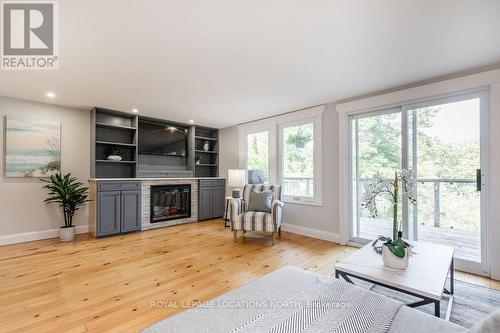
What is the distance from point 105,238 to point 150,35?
11.0 ft

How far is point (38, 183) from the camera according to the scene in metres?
3.81

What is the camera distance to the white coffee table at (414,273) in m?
1.40

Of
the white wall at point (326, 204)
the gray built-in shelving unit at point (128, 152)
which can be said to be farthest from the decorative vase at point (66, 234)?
the white wall at point (326, 204)

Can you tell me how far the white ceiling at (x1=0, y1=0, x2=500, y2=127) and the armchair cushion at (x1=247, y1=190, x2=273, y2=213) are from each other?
5.16 feet

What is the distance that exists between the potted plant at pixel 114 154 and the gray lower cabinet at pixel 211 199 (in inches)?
66.4

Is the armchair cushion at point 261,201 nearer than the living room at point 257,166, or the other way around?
the living room at point 257,166

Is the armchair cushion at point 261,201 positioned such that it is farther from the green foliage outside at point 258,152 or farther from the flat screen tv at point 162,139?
the flat screen tv at point 162,139

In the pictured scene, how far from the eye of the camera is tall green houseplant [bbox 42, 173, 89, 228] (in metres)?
3.71

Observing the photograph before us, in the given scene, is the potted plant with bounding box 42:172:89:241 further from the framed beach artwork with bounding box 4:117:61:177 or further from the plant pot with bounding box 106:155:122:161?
the plant pot with bounding box 106:155:122:161

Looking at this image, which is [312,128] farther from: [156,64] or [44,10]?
[44,10]

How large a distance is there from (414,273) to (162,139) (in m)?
4.83

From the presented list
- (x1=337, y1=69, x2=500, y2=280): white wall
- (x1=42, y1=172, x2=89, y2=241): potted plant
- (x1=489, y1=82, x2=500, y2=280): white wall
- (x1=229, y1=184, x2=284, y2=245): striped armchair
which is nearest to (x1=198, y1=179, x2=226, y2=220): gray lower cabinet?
(x1=229, y1=184, x2=284, y2=245): striped armchair

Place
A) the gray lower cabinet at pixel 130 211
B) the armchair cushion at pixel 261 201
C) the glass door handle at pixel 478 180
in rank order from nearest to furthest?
the glass door handle at pixel 478 180 < the armchair cushion at pixel 261 201 < the gray lower cabinet at pixel 130 211

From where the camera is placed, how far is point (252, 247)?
3381 millimetres
